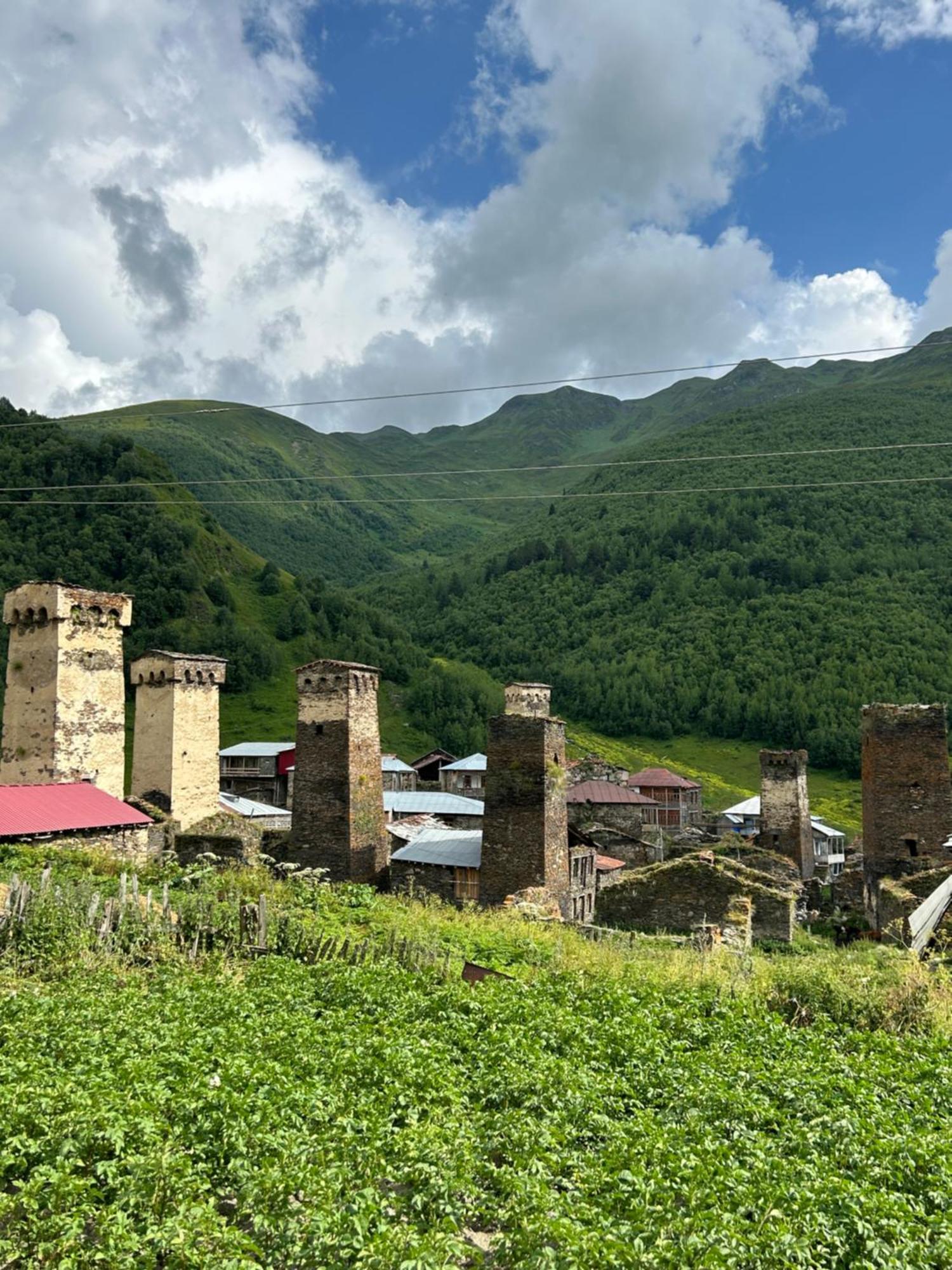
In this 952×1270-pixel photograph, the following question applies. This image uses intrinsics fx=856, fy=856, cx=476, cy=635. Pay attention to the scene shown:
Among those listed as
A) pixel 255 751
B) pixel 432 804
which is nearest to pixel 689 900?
pixel 432 804

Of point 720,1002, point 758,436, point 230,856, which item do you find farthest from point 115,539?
point 758,436

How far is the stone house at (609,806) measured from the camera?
58281 millimetres

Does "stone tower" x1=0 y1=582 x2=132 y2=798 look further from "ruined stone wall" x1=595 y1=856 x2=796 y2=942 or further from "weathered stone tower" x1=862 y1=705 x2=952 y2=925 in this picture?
"weathered stone tower" x1=862 y1=705 x2=952 y2=925

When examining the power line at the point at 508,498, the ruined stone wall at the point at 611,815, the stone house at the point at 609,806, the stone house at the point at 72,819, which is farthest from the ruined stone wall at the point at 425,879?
the ruined stone wall at the point at 611,815

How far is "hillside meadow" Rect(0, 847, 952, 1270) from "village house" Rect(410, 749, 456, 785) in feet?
185

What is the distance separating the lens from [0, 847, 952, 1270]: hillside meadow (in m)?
5.52

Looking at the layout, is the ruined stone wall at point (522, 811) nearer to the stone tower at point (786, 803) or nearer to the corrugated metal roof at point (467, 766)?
the stone tower at point (786, 803)

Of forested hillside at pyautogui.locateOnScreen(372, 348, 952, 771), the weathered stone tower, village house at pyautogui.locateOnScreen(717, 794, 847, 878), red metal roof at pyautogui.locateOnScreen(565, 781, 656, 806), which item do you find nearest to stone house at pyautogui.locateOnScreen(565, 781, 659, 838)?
red metal roof at pyautogui.locateOnScreen(565, 781, 656, 806)

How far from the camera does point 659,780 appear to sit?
76.1 m

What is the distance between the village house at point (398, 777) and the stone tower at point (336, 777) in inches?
1441

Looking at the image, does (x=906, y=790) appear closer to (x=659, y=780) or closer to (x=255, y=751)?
(x=659, y=780)

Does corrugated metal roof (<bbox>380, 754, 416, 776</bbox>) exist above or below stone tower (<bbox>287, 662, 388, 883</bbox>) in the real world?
below

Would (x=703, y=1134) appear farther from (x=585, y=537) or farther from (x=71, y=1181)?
(x=585, y=537)

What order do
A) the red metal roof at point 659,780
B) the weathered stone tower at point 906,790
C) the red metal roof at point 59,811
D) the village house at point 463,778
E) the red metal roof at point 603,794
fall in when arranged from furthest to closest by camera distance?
the red metal roof at point 659,780
the village house at point 463,778
the red metal roof at point 603,794
the weathered stone tower at point 906,790
the red metal roof at point 59,811
